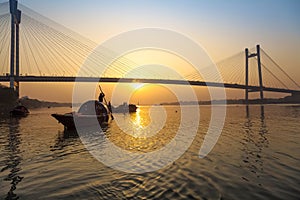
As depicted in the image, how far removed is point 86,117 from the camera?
25.8 m

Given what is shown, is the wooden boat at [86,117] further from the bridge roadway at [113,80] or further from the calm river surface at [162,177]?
the bridge roadway at [113,80]

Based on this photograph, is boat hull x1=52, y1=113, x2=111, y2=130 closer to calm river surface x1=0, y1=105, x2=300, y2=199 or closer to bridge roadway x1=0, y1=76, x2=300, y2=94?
calm river surface x1=0, y1=105, x2=300, y2=199

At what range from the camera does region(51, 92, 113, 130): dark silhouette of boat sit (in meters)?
23.1

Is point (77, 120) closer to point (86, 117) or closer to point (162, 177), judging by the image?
point (86, 117)

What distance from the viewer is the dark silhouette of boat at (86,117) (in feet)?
75.8

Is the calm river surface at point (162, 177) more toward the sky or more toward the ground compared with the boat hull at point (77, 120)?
more toward the ground

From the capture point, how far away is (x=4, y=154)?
12.5 meters

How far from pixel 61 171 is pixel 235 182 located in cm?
636

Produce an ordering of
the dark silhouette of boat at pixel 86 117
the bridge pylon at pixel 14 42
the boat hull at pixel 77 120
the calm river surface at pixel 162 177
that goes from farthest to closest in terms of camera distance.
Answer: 1. the bridge pylon at pixel 14 42
2. the dark silhouette of boat at pixel 86 117
3. the boat hull at pixel 77 120
4. the calm river surface at pixel 162 177

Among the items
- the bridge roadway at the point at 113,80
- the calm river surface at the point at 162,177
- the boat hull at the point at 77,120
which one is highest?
the bridge roadway at the point at 113,80

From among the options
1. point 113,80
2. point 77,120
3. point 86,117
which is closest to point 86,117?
point 86,117

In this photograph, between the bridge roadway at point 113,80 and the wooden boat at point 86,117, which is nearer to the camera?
the wooden boat at point 86,117

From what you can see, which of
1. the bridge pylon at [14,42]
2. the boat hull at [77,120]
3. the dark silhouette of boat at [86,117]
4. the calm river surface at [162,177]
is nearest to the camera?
the calm river surface at [162,177]

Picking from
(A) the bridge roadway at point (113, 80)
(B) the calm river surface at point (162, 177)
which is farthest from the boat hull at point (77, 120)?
(A) the bridge roadway at point (113, 80)
